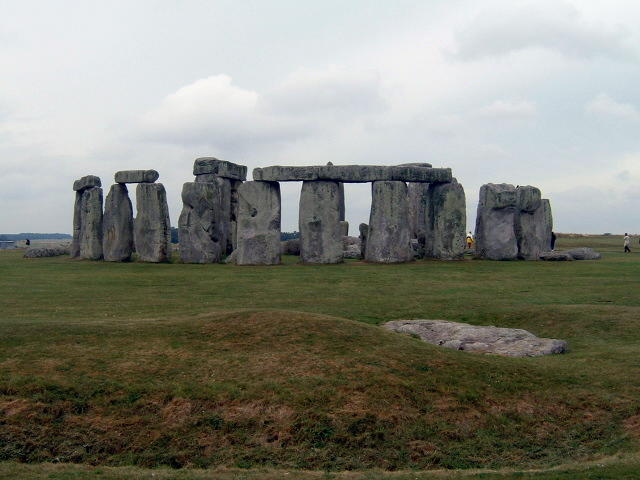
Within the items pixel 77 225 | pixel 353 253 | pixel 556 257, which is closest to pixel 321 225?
pixel 353 253

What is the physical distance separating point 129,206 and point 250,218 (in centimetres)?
700

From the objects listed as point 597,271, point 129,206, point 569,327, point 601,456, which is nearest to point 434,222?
point 597,271

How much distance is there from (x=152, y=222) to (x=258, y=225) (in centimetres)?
529

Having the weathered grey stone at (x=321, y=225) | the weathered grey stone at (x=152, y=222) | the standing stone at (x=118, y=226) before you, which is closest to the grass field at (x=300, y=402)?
the weathered grey stone at (x=321, y=225)

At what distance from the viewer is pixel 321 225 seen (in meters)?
34.0

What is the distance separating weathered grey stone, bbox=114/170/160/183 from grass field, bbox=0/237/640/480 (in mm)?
20241

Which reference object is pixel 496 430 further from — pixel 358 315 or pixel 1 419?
pixel 358 315

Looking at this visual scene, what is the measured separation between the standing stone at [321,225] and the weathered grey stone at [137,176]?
7.65m

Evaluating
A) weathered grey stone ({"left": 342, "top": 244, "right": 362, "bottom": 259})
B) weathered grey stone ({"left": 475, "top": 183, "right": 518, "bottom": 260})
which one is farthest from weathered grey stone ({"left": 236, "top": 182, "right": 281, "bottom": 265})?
weathered grey stone ({"left": 475, "top": 183, "right": 518, "bottom": 260})

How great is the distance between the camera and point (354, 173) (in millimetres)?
34531

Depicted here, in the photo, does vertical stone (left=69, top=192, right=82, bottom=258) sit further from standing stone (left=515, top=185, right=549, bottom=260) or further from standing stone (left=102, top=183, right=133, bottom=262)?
standing stone (left=515, top=185, right=549, bottom=260)

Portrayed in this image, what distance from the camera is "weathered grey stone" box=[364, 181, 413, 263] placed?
112ft

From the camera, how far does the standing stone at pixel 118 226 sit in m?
36.4

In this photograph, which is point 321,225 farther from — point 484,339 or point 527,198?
point 484,339
